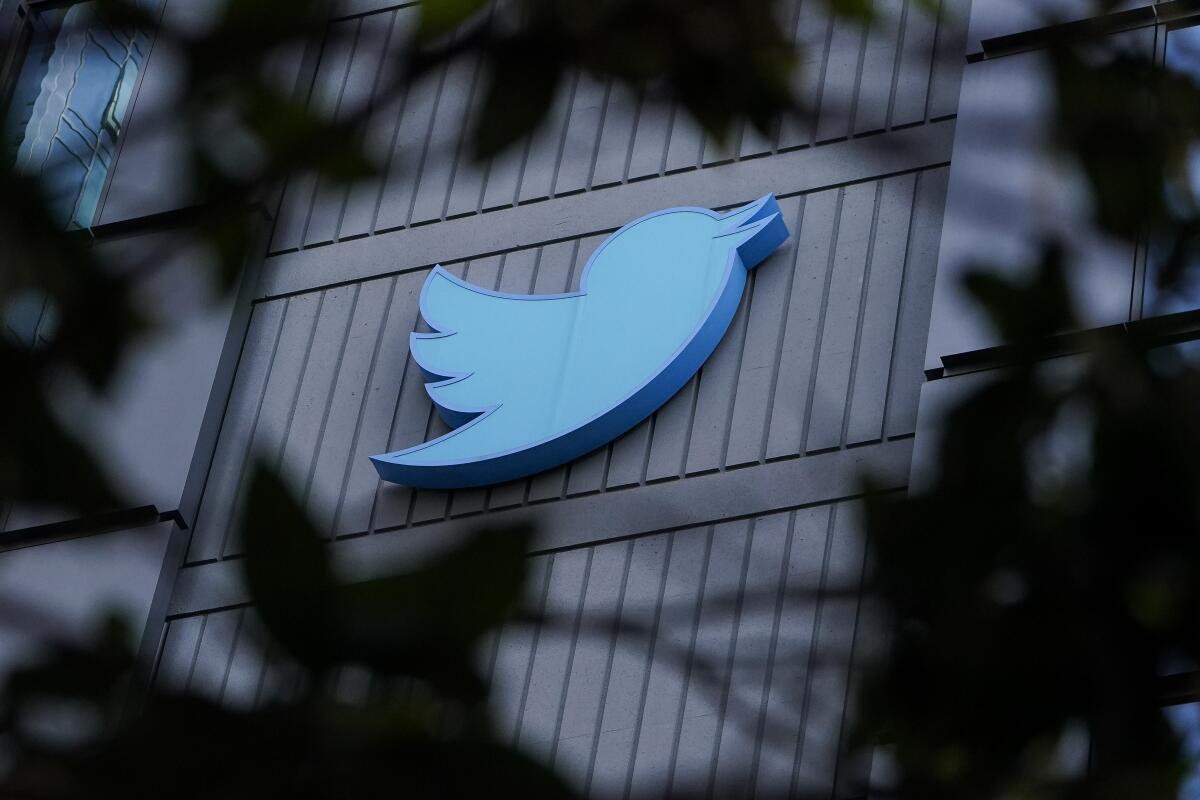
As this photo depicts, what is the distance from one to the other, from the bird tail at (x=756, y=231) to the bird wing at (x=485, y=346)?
0.72 metres

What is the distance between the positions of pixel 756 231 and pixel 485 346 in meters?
1.24

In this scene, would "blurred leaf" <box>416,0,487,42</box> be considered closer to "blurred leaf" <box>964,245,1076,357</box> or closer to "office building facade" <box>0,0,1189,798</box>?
"blurred leaf" <box>964,245,1076,357</box>

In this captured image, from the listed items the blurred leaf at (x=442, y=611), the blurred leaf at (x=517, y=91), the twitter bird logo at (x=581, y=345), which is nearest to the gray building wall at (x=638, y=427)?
the twitter bird logo at (x=581, y=345)

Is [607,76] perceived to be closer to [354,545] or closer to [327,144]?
[327,144]

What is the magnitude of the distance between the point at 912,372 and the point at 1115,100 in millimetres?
5976

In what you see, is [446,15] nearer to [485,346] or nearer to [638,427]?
[638,427]

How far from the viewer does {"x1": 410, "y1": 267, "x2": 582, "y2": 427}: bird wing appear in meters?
8.21

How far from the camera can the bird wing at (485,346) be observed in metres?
8.21

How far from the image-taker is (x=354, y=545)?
8039 mm

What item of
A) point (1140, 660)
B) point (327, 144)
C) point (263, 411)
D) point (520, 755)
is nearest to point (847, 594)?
point (1140, 660)

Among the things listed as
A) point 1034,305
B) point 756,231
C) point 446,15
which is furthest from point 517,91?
point 756,231

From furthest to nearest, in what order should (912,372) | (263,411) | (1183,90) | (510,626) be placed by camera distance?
(263,411)
(912,372)
(1183,90)
(510,626)

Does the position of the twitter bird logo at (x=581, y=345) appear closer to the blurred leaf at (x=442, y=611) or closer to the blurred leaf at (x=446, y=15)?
the blurred leaf at (x=446, y=15)

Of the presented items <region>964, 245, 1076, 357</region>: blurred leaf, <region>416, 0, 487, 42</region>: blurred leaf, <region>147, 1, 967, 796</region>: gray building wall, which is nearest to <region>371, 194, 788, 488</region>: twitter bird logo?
<region>147, 1, 967, 796</region>: gray building wall
